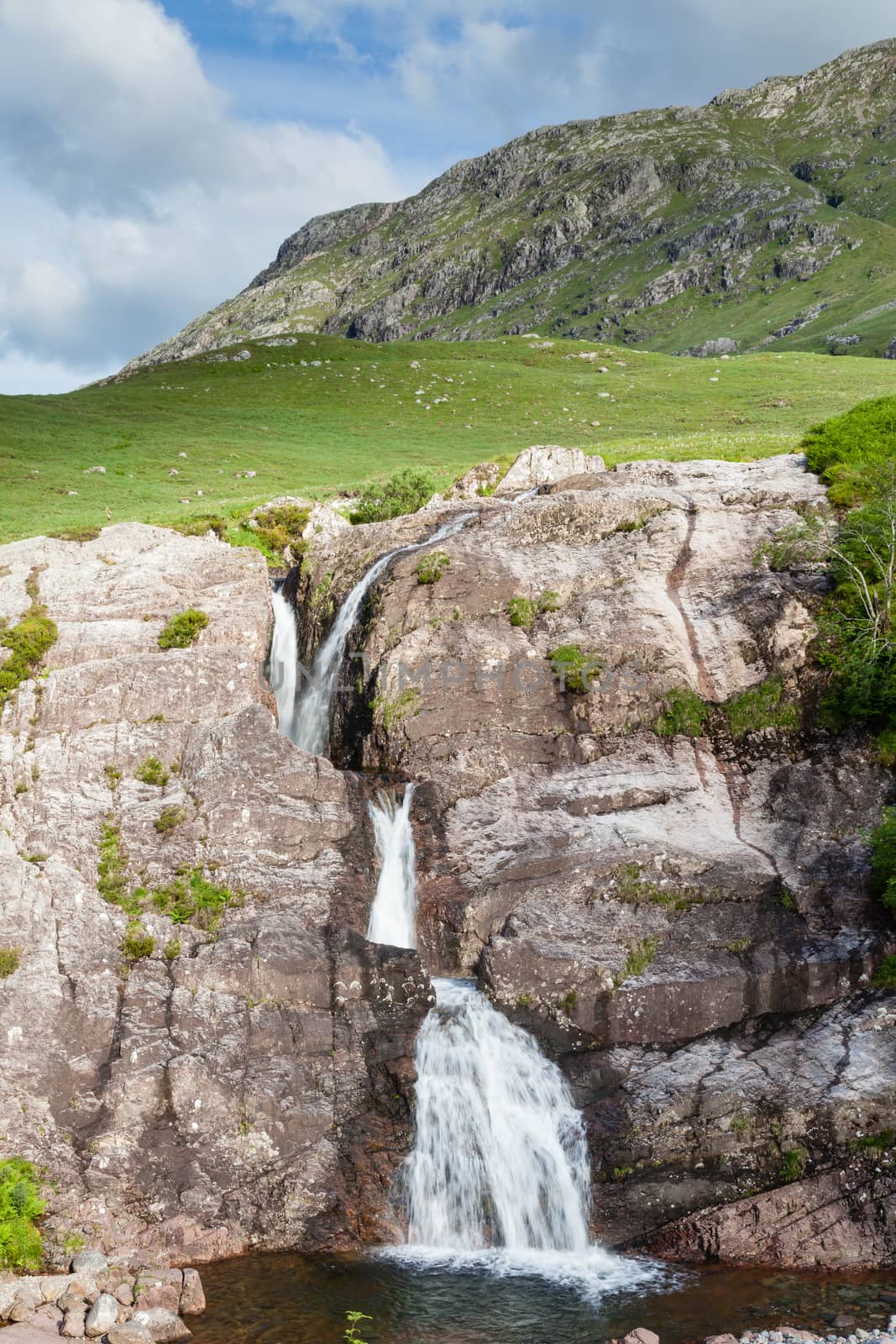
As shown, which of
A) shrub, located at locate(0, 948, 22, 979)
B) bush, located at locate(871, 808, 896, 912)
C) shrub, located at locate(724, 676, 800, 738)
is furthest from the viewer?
shrub, located at locate(724, 676, 800, 738)

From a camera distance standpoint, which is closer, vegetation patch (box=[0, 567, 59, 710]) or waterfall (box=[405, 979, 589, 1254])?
waterfall (box=[405, 979, 589, 1254])

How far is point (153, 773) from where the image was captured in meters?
25.5

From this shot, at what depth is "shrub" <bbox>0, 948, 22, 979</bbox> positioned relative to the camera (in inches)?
785

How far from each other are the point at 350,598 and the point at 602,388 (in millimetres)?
92877

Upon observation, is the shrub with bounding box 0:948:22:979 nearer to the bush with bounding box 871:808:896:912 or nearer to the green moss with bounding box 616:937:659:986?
the green moss with bounding box 616:937:659:986

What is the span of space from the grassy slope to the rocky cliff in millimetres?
19767

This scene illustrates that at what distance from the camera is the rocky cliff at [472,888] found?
1769 centimetres

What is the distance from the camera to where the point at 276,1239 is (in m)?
17.3

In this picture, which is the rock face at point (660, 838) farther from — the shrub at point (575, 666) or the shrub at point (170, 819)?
the shrub at point (170, 819)

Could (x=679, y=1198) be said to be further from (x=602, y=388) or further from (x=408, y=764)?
(x=602, y=388)

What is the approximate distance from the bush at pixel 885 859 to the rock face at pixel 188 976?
11.2m

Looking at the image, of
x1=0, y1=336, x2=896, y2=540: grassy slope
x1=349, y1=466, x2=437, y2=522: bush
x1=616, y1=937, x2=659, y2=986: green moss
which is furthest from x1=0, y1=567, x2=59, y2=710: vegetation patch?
x1=349, y1=466, x2=437, y2=522: bush

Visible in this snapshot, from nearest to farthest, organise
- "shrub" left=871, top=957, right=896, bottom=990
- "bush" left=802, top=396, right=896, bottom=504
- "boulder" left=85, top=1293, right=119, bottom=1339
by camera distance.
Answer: "boulder" left=85, top=1293, right=119, bottom=1339 → "shrub" left=871, top=957, right=896, bottom=990 → "bush" left=802, top=396, right=896, bottom=504

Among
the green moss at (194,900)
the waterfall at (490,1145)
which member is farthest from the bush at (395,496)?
the waterfall at (490,1145)
